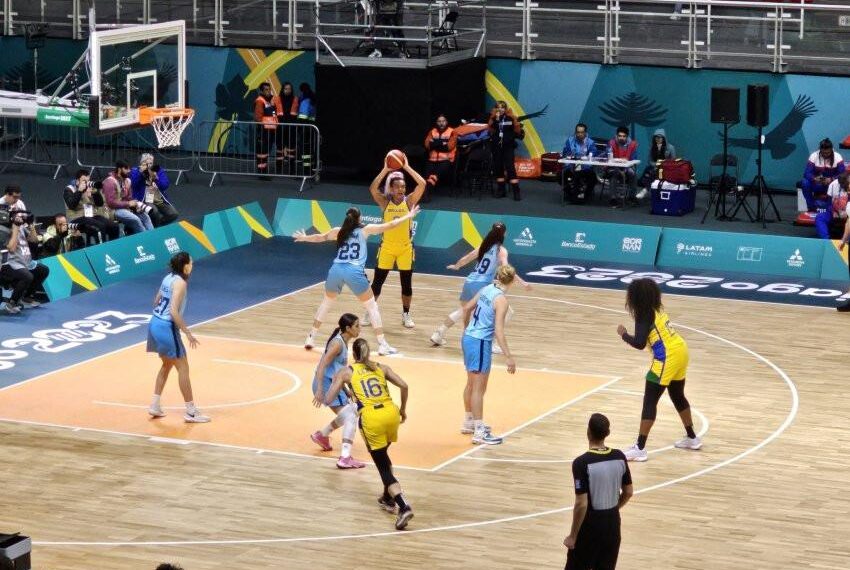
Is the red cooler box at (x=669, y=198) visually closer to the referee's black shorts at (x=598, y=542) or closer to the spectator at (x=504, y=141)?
the spectator at (x=504, y=141)

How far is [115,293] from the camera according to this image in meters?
25.2

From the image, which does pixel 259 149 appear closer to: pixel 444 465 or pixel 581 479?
pixel 444 465

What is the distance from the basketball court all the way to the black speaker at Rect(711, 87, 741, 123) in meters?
6.45

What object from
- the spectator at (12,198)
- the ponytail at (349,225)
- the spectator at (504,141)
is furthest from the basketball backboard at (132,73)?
the ponytail at (349,225)

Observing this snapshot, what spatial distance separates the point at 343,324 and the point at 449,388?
13.1ft

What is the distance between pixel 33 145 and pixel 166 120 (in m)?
7.04

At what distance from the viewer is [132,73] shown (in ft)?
94.1

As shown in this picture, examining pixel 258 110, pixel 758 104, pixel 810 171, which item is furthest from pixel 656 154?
pixel 258 110

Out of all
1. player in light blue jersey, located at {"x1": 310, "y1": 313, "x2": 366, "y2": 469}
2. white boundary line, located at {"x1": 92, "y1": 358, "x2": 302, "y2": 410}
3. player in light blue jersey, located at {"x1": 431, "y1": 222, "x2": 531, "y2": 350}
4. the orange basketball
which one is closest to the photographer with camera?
the orange basketball

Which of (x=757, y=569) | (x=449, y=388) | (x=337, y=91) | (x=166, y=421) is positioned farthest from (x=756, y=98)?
(x=757, y=569)

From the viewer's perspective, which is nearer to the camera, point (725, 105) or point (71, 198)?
point (71, 198)

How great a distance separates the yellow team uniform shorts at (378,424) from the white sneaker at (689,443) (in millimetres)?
3992

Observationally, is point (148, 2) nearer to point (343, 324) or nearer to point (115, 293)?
point (115, 293)

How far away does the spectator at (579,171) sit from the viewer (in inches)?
1238
